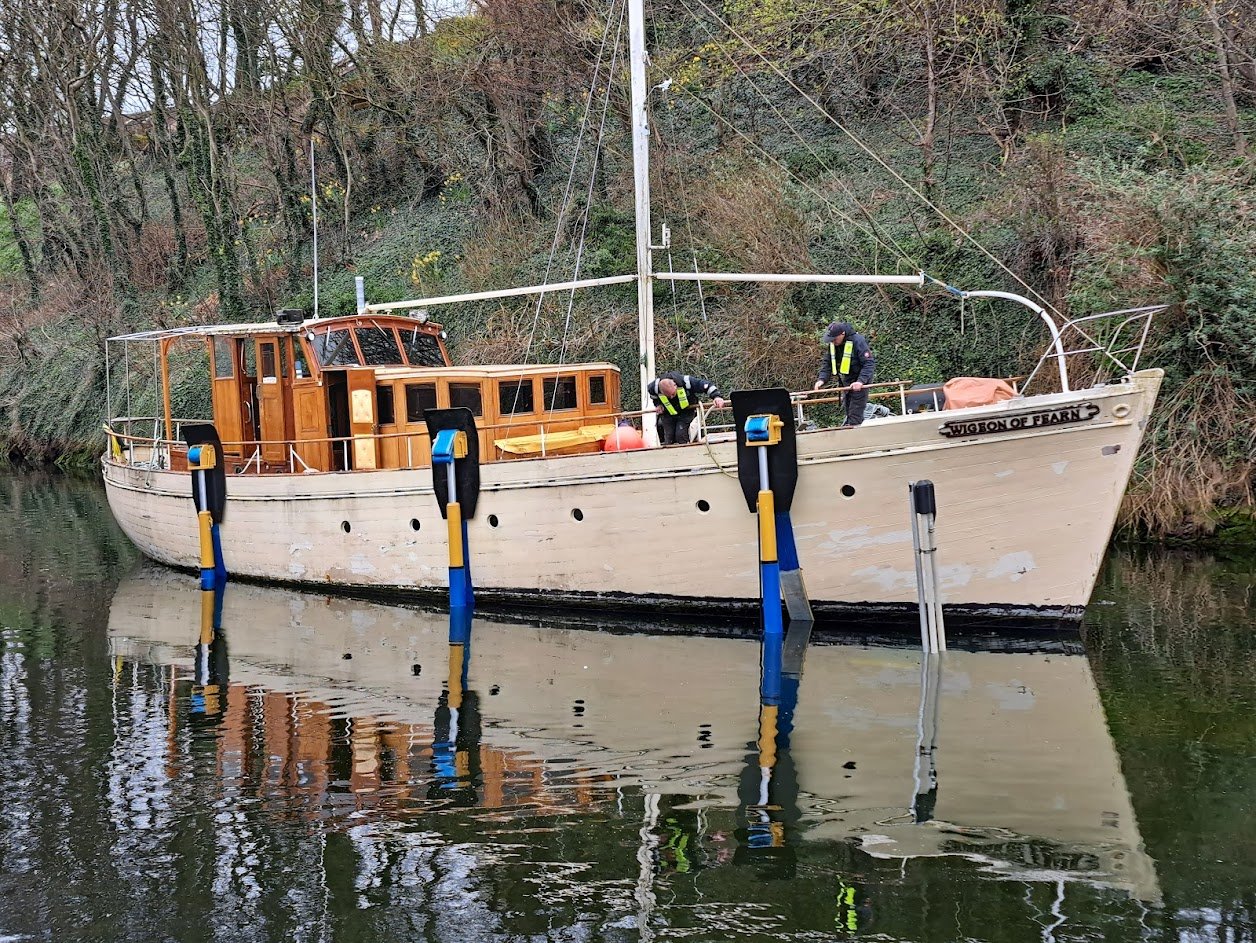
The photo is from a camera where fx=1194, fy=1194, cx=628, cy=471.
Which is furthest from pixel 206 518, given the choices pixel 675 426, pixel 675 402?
pixel 675 402

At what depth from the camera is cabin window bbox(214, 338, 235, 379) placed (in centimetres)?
1633

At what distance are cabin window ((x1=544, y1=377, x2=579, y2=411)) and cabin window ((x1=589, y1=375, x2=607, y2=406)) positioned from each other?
9.0 inches

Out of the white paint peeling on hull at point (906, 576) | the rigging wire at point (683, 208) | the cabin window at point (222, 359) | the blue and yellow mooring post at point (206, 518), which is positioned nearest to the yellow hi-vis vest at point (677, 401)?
the white paint peeling on hull at point (906, 576)

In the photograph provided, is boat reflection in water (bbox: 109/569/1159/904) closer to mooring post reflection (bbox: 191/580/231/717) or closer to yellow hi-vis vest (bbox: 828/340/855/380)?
mooring post reflection (bbox: 191/580/231/717)

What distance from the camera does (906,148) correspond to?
80.2ft

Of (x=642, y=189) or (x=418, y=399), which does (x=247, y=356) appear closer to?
Answer: (x=418, y=399)

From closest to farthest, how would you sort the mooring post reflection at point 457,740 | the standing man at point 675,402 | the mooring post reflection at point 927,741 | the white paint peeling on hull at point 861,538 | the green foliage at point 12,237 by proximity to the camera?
the mooring post reflection at point 927,741
the mooring post reflection at point 457,740
the white paint peeling on hull at point 861,538
the standing man at point 675,402
the green foliage at point 12,237

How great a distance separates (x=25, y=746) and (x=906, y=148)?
67.2 ft

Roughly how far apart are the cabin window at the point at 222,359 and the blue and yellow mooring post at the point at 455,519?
4.54 metres

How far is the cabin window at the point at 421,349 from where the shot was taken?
15.7m

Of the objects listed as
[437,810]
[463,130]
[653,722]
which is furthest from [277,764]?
[463,130]

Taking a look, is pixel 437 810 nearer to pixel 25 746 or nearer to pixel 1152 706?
pixel 25 746

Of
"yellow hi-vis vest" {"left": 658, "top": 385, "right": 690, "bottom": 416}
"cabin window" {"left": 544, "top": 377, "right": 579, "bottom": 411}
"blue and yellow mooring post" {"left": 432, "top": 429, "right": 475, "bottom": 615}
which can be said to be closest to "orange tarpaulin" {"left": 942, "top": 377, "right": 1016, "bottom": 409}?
"yellow hi-vis vest" {"left": 658, "top": 385, "right": 690, "bottom": 416}

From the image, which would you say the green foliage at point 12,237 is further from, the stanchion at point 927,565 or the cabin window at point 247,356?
the stanchion at point 927,565
